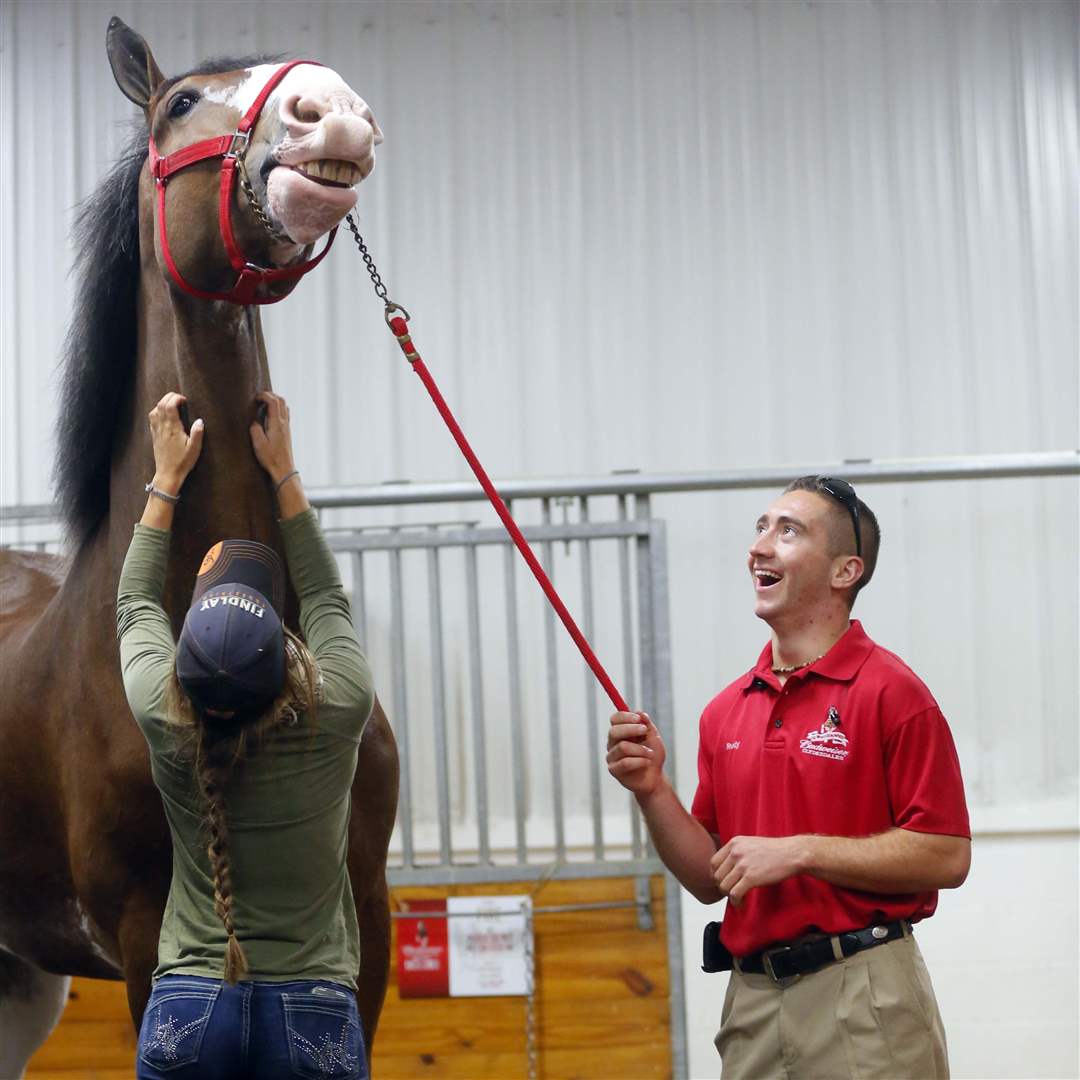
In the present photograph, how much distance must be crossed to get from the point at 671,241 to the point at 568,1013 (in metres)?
3.13

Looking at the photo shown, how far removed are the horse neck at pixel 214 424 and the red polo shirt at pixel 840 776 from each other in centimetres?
74

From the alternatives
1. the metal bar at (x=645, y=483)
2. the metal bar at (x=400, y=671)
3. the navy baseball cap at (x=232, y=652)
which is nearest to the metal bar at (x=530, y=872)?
the metal bar at (x=400, y=671)

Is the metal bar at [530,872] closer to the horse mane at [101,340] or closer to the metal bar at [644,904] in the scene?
the metal bar at [644,904]

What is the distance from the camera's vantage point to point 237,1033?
4.75 ft

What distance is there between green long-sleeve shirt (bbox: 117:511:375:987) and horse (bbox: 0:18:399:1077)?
0.19 meters

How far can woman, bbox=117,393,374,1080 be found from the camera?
1.44 m

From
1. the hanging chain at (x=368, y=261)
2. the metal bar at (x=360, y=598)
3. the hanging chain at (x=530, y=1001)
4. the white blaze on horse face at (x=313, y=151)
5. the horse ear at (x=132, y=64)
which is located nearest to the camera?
the white blaze on horse face at (x=313, y=151)

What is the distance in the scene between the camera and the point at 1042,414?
4871mm

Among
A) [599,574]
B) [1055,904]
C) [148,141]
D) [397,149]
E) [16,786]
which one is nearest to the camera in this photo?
[148,141]

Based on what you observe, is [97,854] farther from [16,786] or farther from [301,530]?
[301,530]

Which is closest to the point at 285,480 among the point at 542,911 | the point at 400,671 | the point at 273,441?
the point at 273,441

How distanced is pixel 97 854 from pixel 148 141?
104 cm

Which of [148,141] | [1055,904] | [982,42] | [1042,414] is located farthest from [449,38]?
[1055,904]

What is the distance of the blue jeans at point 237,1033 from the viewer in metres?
1.44
